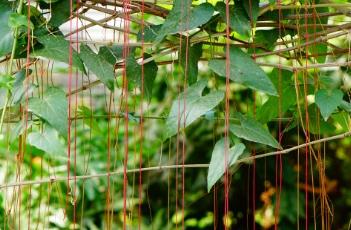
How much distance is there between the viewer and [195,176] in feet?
8.74

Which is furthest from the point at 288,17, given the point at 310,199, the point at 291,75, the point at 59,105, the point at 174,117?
the point at 310,199

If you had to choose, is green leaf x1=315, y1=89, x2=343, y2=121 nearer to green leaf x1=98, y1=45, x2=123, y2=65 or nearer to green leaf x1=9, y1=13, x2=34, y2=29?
green leaf x1=98, y1=45, x2=123, y2=65

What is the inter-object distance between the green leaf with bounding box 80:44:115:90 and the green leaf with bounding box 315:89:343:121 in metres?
0.27

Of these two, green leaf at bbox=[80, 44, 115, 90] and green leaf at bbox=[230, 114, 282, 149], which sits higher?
green leaf at bbox=[80, 44, 115, 90]

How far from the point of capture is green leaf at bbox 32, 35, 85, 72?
88 centimetres

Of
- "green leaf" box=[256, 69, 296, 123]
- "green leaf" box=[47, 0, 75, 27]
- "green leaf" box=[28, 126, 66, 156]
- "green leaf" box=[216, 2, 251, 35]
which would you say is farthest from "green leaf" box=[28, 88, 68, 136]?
"green leaf" box=[256, 69, 296, 123]

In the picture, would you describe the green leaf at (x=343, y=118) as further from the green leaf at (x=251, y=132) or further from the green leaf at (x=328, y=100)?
the green leaf at (x=251, y=132)

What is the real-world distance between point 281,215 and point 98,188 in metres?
0.67

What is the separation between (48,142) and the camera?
840 mm

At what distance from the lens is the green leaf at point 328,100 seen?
93 cm

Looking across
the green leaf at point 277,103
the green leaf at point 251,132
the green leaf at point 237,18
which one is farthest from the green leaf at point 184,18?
the green leaf at point 277,103

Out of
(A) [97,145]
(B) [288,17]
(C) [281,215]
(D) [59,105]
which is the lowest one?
(C) [281,215]

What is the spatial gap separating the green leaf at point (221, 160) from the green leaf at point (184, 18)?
151mm

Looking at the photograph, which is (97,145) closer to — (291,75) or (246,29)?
(291,75)
